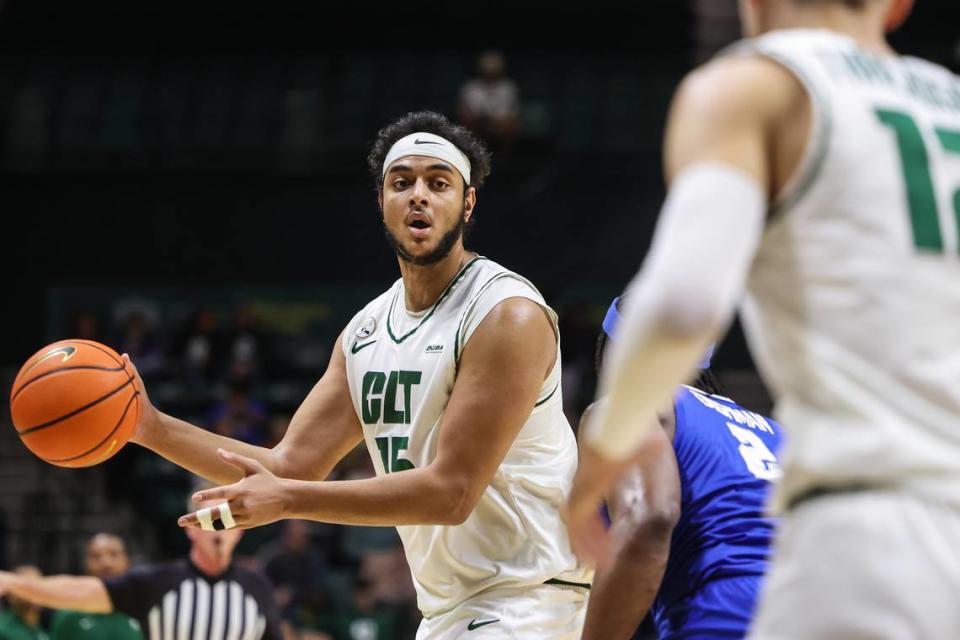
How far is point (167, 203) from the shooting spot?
15195mm

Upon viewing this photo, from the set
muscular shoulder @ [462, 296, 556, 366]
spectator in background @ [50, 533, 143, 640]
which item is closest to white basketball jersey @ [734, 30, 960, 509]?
muscular shoulder @ [462, 296, 556, 366]

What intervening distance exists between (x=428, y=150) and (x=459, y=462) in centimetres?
124

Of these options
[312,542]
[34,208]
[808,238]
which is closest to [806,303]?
[808,238]

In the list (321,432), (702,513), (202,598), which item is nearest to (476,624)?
(321,432)

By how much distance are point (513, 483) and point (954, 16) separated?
15.6m

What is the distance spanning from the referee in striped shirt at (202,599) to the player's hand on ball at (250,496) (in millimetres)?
4785

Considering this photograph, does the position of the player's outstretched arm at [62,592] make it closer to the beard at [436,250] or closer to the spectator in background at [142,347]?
the beard at [436,250]

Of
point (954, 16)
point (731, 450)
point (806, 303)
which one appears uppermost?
point (954, 16)

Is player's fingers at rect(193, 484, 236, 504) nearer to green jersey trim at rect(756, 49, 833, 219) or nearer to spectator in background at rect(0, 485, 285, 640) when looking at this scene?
green jersey trim at rect(756, 49, 833, 219)

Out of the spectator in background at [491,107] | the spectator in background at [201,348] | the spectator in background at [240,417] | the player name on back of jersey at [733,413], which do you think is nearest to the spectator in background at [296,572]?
the spectator in background at [240,417]

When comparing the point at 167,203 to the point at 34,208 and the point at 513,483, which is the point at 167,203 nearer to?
the point at 34,208

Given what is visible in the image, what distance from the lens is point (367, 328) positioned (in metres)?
4.76

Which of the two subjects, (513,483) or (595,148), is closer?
(513,483)

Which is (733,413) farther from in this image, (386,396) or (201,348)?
(201,348)
